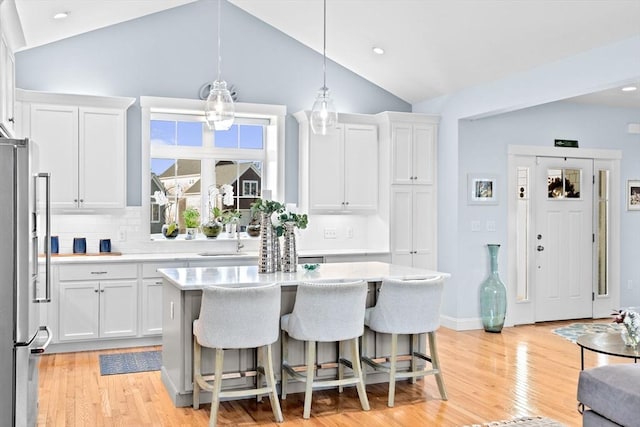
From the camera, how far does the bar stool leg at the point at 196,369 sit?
4172 millimetres

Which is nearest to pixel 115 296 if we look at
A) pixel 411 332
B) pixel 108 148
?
pixel 108 148

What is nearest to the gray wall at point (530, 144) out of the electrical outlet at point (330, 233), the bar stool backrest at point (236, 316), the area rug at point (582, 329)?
the area rug at point (582, 329)

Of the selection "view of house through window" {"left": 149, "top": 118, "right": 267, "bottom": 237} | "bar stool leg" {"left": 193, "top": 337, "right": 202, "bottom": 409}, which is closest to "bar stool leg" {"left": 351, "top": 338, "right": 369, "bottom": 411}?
"bar stool leg" {"left": 193, "top": 337, "right": 202, "bottom": 409}

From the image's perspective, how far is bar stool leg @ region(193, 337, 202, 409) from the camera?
417cm

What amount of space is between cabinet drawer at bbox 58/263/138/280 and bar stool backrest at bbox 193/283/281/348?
7.62 ft

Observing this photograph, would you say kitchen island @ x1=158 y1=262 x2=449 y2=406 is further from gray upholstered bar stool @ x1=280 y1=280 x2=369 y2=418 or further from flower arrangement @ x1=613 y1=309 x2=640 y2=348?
flower arrangement @ x1=613 y1=309 x2=640 y2=348

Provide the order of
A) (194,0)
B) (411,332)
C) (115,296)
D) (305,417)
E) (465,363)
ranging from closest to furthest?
(305,417), (411,332), (465,363), (115,296), (194,0)

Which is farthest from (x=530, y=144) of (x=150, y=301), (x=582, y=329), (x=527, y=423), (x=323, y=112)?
(x=150, y=301)

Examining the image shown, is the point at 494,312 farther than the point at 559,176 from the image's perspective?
No

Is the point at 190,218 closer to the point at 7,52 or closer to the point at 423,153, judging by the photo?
the point at 423,153

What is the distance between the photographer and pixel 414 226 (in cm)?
731

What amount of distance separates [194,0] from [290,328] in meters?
4.11

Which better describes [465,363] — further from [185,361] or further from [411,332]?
[185,361]

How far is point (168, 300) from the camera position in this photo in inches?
185
